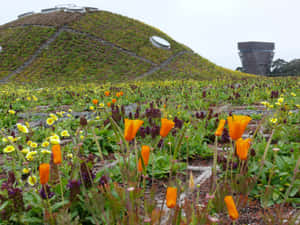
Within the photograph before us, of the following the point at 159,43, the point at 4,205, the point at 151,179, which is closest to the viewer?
the point at 4,205

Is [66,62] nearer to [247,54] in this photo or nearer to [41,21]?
[41,21]

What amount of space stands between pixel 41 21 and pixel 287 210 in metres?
32.7

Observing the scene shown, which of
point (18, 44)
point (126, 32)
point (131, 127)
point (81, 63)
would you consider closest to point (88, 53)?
point (81, 63)

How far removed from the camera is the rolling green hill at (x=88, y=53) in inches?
936

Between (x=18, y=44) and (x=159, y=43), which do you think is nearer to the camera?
(x=18, y=44)

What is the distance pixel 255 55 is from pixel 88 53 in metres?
31.2

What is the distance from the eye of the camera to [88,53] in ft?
85.0

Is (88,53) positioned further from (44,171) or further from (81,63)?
(44,171)

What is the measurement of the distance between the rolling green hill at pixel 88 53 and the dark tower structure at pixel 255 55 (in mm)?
19874

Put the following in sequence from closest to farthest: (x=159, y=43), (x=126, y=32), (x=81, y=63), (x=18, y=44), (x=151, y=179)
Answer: (x=151, y=179)
(x=81, y=63)
(x=18, y=44)
(x=159, y=43)
(x=126, y=32)

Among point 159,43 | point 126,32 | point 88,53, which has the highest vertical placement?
point 126,32

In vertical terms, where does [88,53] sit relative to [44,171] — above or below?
above

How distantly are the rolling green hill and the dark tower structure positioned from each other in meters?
19.9

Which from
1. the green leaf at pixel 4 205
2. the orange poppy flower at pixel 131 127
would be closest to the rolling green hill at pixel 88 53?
the green leaf at pixel 4 205
